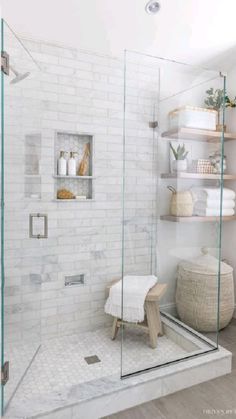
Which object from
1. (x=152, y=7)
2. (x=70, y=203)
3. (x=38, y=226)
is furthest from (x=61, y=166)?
(x=152, y=7)

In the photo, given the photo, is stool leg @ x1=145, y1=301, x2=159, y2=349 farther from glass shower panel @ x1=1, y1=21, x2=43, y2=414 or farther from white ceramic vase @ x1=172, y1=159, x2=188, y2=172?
white ceramic vase @ x1=172, y1=159, x2=188, y2=172

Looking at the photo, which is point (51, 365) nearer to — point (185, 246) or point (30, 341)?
point (30, 341)

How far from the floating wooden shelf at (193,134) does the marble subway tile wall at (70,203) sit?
0.59 ft

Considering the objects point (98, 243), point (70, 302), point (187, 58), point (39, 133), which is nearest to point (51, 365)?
point (70, 302)

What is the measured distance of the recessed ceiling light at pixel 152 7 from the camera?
6.15 ft

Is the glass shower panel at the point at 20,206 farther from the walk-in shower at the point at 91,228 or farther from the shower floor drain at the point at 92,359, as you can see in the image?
the shower floor drain at the point at 92,359

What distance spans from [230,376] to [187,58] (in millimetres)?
2612

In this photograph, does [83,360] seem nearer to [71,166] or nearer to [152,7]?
[71,166]

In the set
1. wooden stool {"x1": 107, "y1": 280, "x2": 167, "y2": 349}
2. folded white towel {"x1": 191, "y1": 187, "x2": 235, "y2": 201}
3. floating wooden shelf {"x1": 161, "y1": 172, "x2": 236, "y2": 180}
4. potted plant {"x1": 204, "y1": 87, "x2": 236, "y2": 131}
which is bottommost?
wooden stool {"x1": 107, "y1": 280, "x2": 167, "y2": 349}

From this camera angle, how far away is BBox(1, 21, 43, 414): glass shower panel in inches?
65.7

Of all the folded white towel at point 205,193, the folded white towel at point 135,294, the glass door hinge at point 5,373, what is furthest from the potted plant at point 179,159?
the glass door hinge at point 5,373

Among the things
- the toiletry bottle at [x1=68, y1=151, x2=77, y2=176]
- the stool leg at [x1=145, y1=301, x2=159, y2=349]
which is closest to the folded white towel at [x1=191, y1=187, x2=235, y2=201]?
the stool leg at [x1=145, y1=301, x2=159, y2=349]

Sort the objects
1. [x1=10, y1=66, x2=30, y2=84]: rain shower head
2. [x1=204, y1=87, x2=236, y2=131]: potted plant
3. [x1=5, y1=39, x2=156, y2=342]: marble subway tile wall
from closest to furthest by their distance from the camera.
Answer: [x1=10, y1=66, x2=30, y2=84]: rain shower head, [x1=5, y1=39, x2=156, y2=342]: marble subway tile wall, [x1=204, y1=87, x2=236, y2=131]: potted plant

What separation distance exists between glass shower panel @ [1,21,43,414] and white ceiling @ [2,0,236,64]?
308 mm
